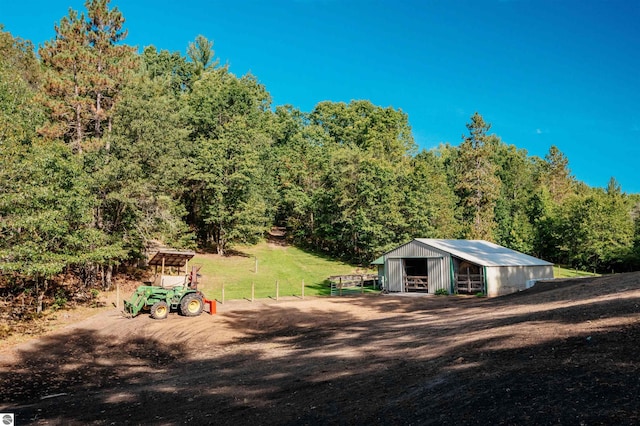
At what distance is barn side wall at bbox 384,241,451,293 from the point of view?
28812 millimetres

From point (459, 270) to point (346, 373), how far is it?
75.0ft

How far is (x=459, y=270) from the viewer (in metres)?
30.2

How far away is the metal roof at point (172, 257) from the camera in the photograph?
2564cm

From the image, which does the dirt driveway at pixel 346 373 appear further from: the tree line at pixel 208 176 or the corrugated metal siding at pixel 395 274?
the corrugated metal siding at pixel 395 274

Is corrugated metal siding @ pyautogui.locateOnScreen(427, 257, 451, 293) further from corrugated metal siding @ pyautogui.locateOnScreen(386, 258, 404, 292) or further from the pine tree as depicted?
the pine tree

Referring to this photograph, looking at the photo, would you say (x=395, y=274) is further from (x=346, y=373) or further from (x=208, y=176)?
(x=346, y=373)

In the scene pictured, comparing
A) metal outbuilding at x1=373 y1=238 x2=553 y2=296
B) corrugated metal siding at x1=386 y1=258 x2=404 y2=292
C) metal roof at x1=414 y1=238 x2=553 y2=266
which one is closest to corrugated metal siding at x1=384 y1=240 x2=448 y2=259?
metal outbuilding at x1=373 y1=238 x2=553 y2=296

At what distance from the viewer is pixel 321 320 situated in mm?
19406

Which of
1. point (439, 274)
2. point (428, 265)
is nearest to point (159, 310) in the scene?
point (428, 265)

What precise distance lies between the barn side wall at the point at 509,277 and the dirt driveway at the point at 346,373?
9943 millimetres

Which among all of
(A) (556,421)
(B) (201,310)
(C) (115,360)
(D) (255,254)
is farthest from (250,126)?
(A) (556,421)

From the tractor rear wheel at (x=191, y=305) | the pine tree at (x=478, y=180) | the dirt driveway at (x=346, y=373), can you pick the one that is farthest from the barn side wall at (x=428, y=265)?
the pine tree at (x=478, y=180)

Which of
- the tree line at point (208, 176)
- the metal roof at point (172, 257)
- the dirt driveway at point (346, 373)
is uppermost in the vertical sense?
the tree line at point (208, 176)

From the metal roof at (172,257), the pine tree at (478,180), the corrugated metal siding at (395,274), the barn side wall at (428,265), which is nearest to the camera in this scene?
the metal roof at (172,257)
